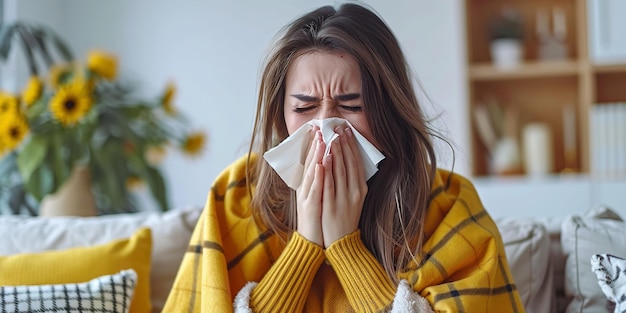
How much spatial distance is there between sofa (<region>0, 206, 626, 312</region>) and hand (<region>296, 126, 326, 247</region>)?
1.34ft

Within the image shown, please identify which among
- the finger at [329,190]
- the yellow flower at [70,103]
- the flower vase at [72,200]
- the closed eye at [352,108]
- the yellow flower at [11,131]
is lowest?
the flower vase at [72,200]

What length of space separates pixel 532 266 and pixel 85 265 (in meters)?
0.89

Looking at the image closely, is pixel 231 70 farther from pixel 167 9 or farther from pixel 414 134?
pixel 414 134

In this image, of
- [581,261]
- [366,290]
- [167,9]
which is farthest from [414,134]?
[167,9]

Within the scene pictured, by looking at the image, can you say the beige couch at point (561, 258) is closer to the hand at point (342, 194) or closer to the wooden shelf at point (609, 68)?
the hand at point (342, 194)

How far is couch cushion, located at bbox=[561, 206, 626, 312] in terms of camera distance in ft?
4.81

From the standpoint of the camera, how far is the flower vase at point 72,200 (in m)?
2.32

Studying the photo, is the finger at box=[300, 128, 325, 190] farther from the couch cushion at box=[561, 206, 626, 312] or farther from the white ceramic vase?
the white ceramic vase

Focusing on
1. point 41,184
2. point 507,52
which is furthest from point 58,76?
point 507,52

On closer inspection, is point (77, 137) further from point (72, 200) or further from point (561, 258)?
→ point (561, 258)

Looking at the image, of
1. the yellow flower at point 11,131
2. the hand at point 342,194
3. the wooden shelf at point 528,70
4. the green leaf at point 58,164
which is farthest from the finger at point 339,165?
the wooden shelf at point 528,70

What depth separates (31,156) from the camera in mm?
2369

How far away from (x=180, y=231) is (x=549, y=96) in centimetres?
216

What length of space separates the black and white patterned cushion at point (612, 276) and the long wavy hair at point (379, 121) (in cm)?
30
